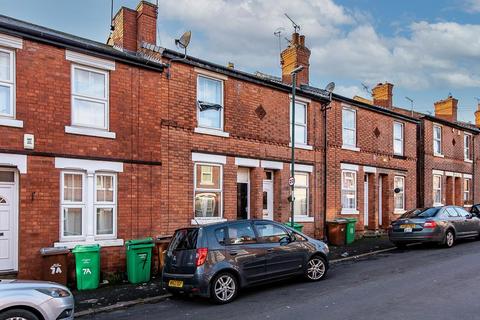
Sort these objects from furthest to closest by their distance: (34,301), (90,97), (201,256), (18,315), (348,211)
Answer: (348,211) < (90,97) < (201,256) < (34,301) < (18,315)

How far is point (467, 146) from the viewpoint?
86.1ft

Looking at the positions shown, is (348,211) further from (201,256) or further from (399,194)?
(201,256)

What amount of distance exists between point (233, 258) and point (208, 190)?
498 cm

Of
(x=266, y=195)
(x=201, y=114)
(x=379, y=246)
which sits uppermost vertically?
(x=201, y=114)

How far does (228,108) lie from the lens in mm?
13984

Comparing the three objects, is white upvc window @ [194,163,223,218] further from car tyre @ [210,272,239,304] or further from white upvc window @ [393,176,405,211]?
white upvc window @ [393,176,405,211]

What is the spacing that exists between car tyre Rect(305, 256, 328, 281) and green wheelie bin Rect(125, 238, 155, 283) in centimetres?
381

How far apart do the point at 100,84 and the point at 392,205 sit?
14.3 metres

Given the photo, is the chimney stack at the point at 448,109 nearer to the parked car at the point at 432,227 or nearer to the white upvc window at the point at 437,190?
the white upvc window at the point at 437,190

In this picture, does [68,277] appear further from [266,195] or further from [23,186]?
[266,195]

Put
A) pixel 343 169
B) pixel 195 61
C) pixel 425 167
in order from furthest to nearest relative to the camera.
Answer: pixel 425 167
pixel 343 169
pixel 195 61

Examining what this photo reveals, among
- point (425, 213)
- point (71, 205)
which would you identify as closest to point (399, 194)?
point (425, 213)

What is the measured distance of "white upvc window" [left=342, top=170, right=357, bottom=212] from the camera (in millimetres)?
18031

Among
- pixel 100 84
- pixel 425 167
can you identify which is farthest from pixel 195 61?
pixel 425 167
